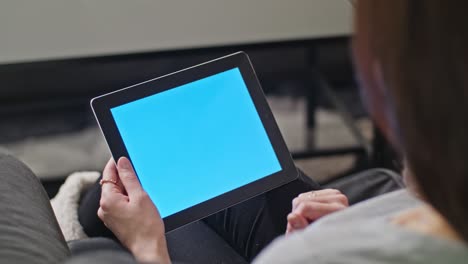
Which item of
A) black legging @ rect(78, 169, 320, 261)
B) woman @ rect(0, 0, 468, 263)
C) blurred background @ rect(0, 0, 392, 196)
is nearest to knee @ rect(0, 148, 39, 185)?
black legging @ rect(78, 169, 320, 261)

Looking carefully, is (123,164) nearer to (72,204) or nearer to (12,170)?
(12,170)

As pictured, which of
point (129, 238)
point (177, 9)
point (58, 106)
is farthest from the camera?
point (58, 106)

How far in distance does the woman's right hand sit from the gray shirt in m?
0.20

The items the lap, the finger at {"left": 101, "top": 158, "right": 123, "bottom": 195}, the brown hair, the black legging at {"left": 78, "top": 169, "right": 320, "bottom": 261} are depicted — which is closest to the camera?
the brown hair

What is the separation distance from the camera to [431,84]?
503 mm

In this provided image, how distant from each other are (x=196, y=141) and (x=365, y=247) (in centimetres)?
41

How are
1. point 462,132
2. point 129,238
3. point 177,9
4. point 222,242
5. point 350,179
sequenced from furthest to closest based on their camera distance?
point 177,9
point 350,179
point 222,242
point 129,238
point 462,132

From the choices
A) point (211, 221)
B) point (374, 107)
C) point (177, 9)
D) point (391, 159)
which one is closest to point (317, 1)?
point (177, 9)

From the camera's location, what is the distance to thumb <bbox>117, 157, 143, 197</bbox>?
2.76 ft

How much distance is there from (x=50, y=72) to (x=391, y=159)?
1.04 m

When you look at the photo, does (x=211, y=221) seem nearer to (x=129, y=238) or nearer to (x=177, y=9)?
(x=129, y=238)

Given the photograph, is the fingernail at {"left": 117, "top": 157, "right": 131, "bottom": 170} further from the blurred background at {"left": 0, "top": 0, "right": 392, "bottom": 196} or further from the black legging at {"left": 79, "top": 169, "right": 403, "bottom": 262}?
the blurred background at {"left": 0, "top": 0, "right": 392, "bottom": 196}

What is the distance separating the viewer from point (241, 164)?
36.1 inches

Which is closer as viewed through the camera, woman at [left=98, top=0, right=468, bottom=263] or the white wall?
woman at [left=98, top=0, right=468, bottom=263]
